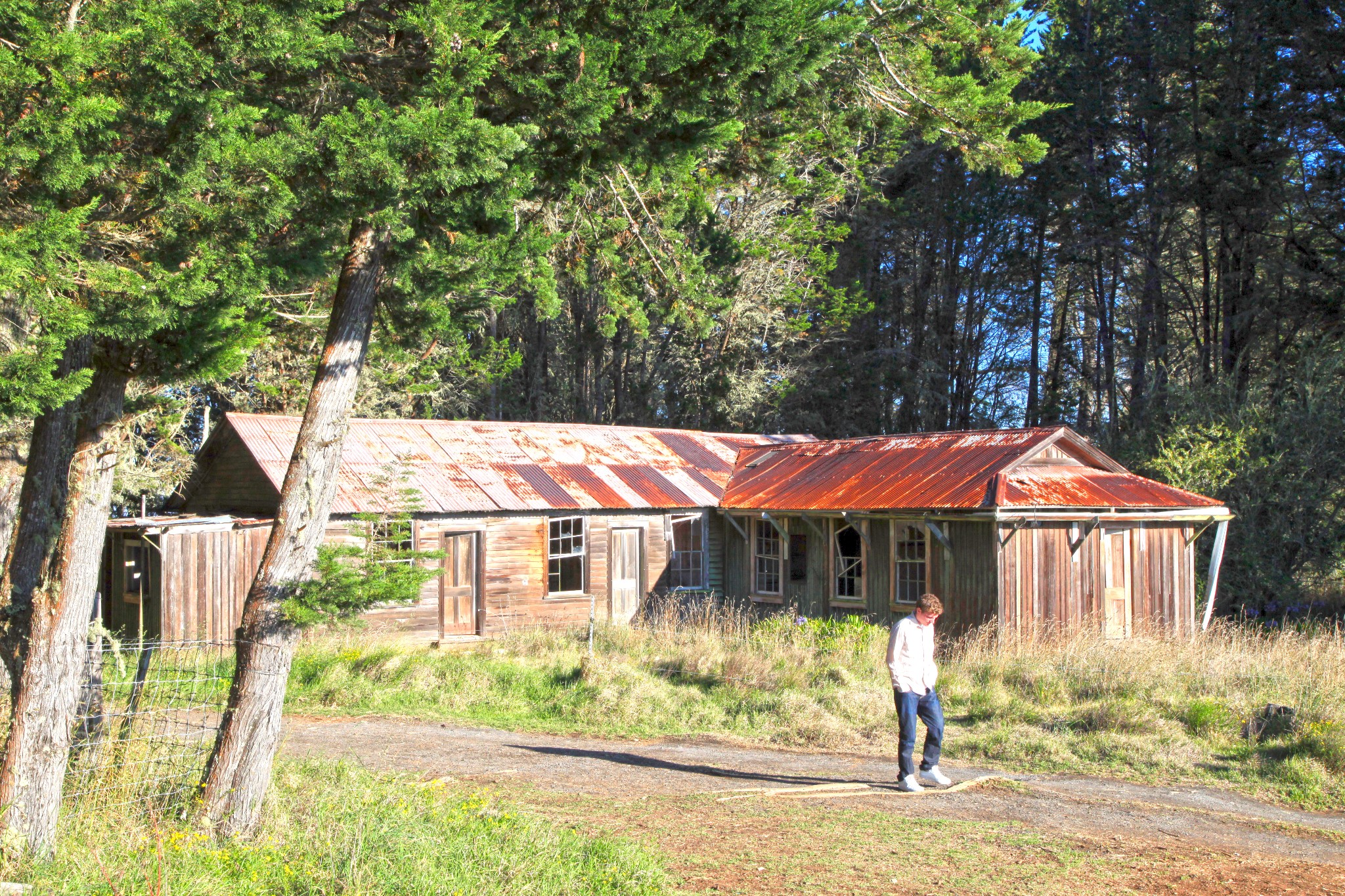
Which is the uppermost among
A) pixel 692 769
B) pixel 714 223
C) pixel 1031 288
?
pixel 1031 288

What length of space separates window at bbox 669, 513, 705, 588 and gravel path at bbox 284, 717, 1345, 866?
373 inches

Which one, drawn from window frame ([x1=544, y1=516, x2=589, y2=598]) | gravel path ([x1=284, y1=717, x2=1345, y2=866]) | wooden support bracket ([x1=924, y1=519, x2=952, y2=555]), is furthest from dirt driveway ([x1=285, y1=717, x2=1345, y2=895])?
window frame ([x1=544, y1=516, x2=589, y2=598])

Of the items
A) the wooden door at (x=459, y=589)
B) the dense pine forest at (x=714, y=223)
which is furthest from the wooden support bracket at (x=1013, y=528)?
the wooden door at (x=459, y=589)

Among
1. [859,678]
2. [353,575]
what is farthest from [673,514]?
[353,575]

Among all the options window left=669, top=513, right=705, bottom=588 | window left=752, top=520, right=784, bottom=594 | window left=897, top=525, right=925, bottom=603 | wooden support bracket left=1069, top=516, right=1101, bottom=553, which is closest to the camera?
wooden support bracket left=1069, top=516, right=1101, bottom=553

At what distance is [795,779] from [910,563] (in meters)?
8.28

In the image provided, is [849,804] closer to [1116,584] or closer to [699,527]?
[1116,584]

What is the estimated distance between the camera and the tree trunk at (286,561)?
750 cm

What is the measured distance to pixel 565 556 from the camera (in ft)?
65.5

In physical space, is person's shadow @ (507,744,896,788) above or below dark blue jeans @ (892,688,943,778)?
below

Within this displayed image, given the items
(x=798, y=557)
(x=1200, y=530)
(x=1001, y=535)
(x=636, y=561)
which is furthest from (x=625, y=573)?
(x=1200, y=530)

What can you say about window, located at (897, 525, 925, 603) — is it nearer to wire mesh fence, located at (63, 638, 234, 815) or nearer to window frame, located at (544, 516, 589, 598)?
window frame, located at (544, 516, 589, 598)

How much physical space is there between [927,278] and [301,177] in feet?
98.7

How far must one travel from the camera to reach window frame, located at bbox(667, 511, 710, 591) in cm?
2130
